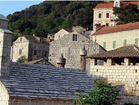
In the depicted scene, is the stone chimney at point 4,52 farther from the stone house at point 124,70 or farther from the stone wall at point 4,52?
the stone house at point 124,70

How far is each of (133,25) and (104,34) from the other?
5703 millimetres

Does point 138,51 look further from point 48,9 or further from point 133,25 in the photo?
point 48,9

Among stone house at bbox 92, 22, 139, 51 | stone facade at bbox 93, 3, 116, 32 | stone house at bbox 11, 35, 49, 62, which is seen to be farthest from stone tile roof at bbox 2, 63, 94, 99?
stone facade at bbox 93, 3, 116, 32

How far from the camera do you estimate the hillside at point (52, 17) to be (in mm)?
110750

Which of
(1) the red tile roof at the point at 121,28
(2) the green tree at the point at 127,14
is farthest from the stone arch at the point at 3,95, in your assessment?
(2) the green tree at the point at 127,14

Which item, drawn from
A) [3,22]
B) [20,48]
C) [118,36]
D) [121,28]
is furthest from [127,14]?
[3,22]

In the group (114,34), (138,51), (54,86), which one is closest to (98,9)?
(114,34)

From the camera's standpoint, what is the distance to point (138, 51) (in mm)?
34188

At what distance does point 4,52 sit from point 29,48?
59090 millimetres

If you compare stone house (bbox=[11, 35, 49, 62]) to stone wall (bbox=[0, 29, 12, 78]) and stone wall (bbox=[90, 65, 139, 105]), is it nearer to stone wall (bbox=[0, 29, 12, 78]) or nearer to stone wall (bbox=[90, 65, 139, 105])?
stone wall (bbox=[90, 65, 139, 105])

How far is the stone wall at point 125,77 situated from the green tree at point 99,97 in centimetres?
761

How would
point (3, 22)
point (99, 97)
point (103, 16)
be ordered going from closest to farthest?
point (99, 97) < point (3, 22) < point (103, 16)

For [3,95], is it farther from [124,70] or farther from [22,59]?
[22,59]

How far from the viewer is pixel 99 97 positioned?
24562mm
